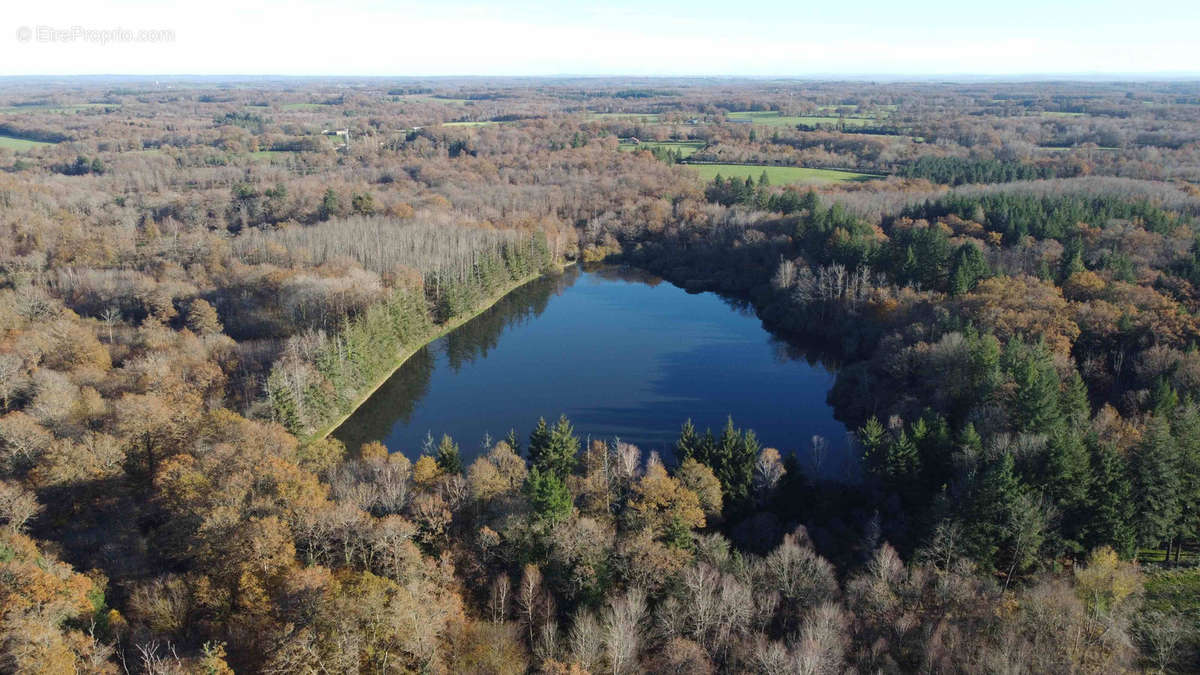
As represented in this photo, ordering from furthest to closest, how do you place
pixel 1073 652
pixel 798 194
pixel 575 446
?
pixel 798 194, pixel 575 446, pixel 1073 652

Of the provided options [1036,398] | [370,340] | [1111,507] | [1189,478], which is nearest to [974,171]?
[1036,398]

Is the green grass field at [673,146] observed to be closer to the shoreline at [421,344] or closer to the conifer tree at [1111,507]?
the shoreline at [421,344]

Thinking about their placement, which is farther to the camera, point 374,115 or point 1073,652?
point 374,115

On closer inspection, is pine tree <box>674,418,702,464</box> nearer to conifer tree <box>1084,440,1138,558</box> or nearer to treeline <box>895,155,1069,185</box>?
conifer tree <box>1084,440,1138,558</box>

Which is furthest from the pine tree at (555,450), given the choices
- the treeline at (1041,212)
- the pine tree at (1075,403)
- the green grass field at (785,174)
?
the green grass field at (785,174)


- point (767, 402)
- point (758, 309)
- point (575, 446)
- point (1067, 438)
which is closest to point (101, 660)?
point (575, 446)

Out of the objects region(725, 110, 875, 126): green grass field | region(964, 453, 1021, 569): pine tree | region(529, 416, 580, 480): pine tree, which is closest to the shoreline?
region(529, 416, 580, 480): pine tree

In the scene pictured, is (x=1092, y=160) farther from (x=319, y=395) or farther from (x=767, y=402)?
(x=319, y=395)
